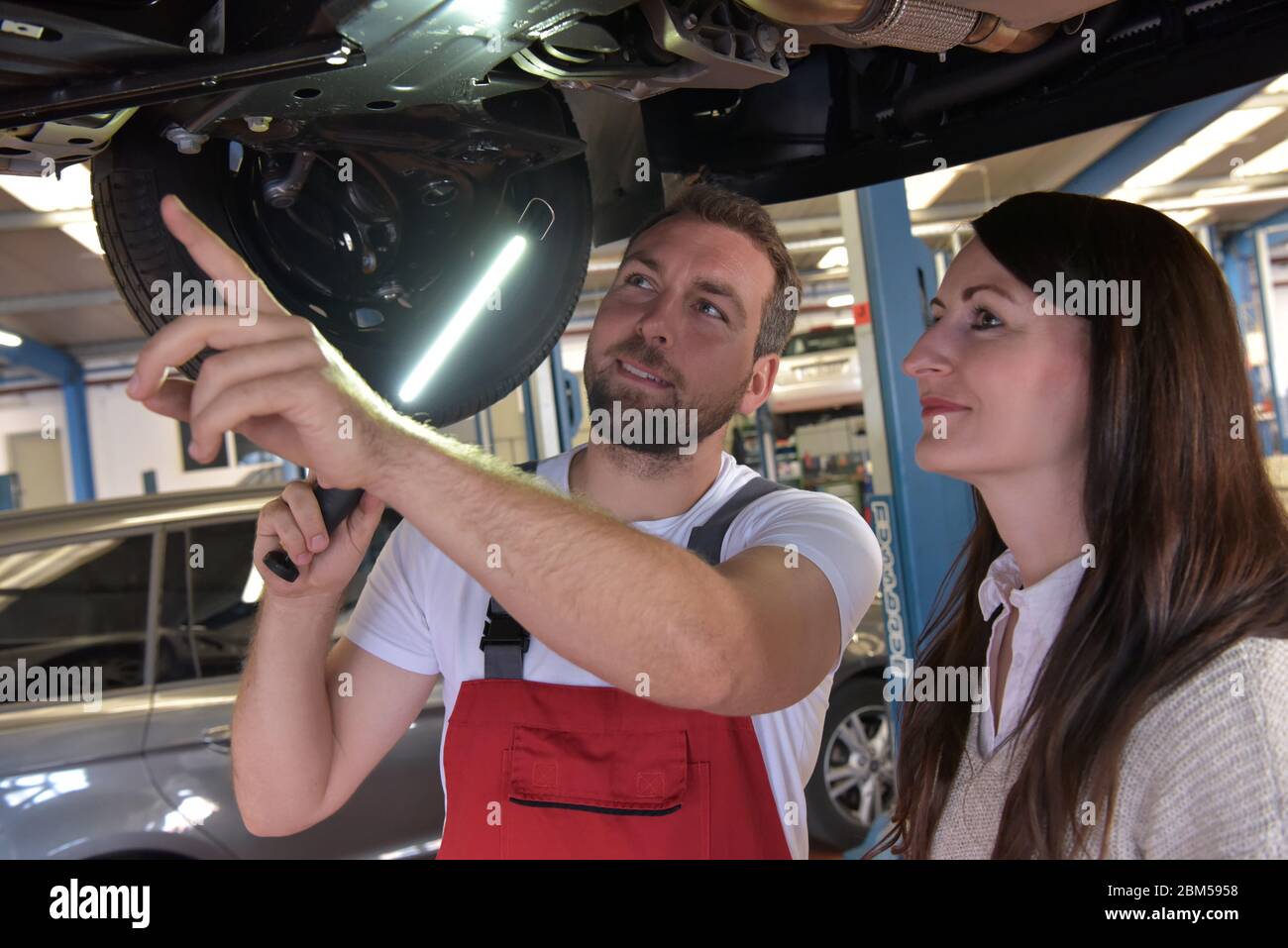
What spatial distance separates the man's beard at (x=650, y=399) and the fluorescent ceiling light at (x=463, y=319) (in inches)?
10.1

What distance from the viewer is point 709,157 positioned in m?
1.67

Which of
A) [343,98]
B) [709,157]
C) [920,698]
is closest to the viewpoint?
[343,98]

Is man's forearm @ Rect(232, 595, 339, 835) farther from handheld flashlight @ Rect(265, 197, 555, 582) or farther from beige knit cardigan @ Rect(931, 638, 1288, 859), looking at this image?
beige knit cardigan @ Rect(931, 638, 1288, 859)

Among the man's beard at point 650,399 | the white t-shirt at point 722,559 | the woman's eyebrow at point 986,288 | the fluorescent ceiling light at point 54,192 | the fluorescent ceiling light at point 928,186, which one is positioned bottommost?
the white t-shirt at point 722,559

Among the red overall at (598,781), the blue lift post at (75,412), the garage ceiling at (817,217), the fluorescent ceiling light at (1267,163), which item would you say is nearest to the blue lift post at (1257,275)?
the garage ceiling at (817,217)

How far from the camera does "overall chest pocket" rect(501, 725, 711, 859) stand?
1075 mm

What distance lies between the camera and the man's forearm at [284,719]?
1079 millimetres

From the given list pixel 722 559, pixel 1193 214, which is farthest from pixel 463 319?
pixel 1193 214

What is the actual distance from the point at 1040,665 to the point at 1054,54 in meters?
0.88

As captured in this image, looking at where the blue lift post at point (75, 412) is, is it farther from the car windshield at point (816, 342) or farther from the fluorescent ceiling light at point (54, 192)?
the car windshield at point (816, 342)

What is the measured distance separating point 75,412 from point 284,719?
12.5m

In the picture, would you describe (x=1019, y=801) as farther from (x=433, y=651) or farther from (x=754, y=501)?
(x=433, y=651)
